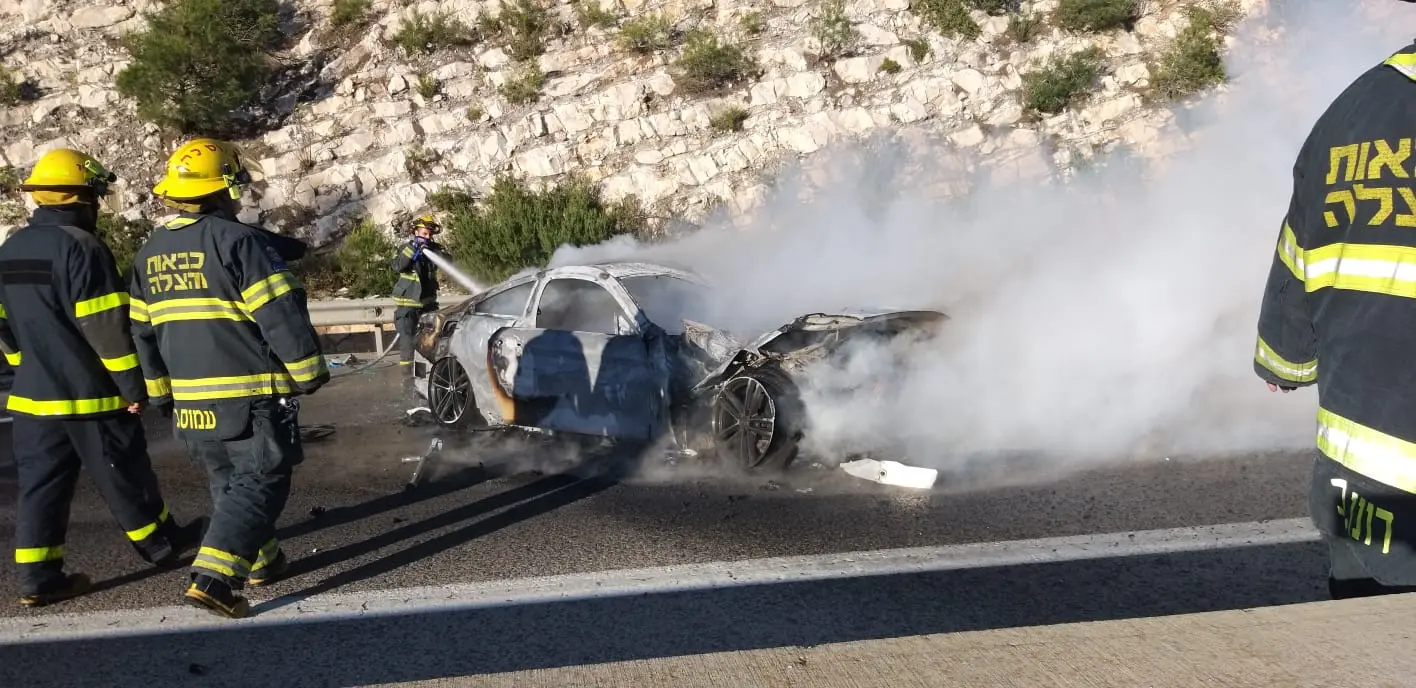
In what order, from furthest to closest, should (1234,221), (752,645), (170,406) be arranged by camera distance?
(1234,221), (170,406), (752,645)

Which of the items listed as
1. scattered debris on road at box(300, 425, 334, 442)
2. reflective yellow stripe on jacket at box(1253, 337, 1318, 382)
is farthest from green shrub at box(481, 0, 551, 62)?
reflective yellow stripe on jacket at box(1253, 337, 1318, 382)

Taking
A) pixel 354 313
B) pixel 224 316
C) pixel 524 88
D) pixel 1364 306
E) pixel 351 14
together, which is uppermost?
pixel 351 14

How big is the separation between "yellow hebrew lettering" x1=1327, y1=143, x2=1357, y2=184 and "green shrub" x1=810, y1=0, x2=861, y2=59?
1812 centimetres

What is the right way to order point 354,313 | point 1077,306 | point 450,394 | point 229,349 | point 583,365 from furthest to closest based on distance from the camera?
point 354,313
point 450,394
point 1077,306
point 583,365
point 229,349

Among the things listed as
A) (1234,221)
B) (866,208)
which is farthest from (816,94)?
(1234,221)

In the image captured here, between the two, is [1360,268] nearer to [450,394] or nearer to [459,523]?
Result: [459,523]

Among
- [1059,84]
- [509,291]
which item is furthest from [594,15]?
[509,291]

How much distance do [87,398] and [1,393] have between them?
8.11 metres

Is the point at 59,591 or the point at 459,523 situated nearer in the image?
the point at 59,591

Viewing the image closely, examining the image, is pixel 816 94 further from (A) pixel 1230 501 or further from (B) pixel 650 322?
(A) pixel 1230 501

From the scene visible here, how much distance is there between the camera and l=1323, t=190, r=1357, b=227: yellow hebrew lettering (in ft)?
6.87

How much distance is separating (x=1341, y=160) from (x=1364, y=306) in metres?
0.31

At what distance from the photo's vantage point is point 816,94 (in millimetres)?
18969

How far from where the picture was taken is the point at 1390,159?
2.03 m
